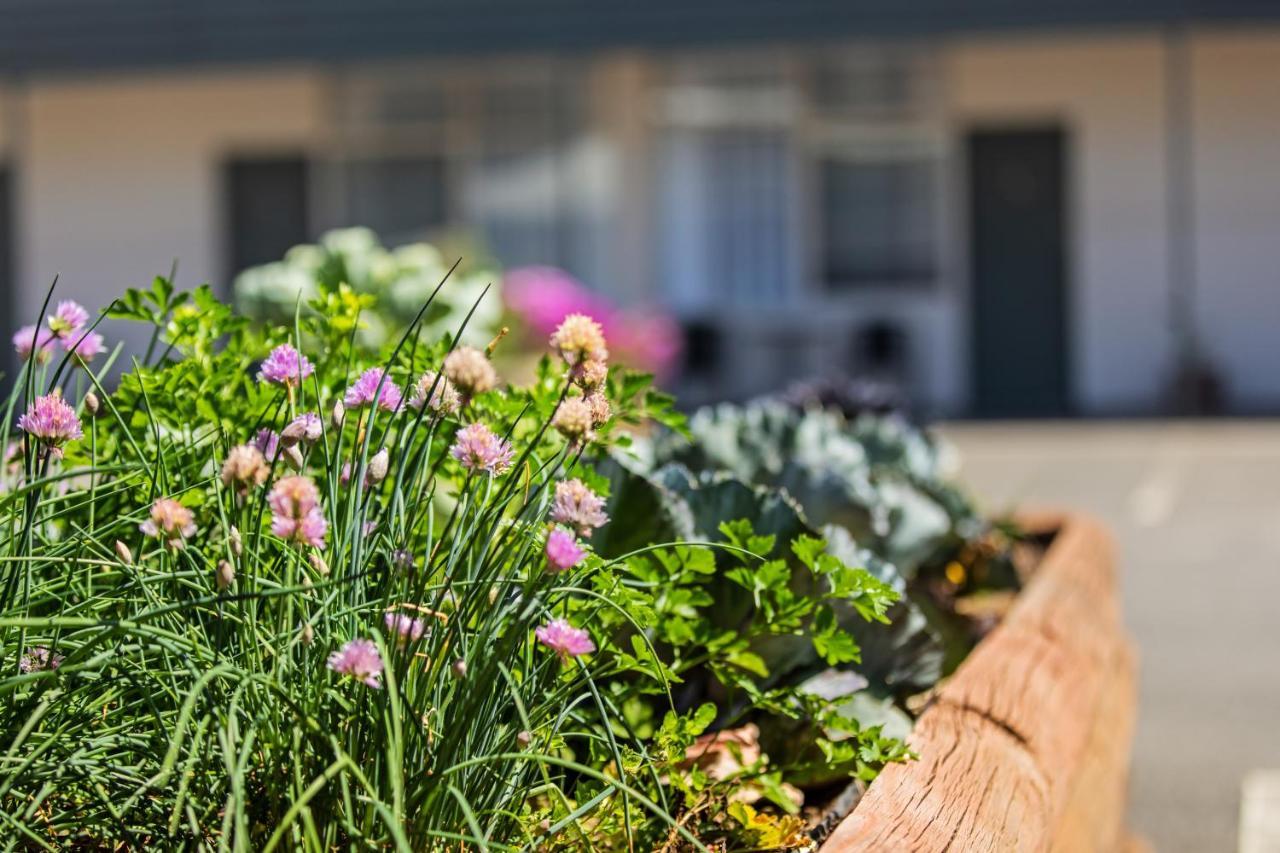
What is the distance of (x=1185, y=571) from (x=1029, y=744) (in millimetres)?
6084

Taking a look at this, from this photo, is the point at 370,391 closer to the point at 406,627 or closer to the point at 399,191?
the point at 406,627

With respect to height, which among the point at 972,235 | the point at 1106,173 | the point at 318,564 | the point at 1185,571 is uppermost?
the point at 1106,173

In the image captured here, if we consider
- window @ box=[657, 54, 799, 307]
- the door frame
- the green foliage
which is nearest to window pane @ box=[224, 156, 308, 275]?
window @ box=[657, 54, 799, 307]

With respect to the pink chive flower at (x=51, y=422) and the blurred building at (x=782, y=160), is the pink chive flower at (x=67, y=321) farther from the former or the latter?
the blurred building at (x=782, y=160)

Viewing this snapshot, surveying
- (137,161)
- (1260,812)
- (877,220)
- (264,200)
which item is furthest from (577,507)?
(137,161)

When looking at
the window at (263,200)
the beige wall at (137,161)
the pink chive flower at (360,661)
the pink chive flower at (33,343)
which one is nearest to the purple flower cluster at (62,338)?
the pink chive flower at (33,343)

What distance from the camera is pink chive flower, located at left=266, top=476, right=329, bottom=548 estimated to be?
143 centimetres

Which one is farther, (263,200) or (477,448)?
(263,200)

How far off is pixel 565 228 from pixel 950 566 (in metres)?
12.9

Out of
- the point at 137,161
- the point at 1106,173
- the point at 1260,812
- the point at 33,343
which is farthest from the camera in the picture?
the point at 137,161

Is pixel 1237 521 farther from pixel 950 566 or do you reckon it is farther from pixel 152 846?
pixel 152 846

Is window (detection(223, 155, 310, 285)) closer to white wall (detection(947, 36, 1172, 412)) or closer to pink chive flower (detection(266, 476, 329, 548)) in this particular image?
white wall (detection(947, 36, 1172, 412))

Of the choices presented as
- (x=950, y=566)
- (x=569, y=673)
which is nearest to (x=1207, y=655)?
(x=950, y=566)

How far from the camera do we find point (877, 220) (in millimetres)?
16031
